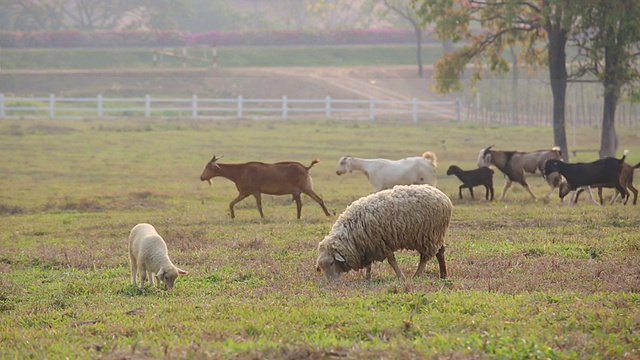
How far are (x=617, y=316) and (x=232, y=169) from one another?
11031 millimetres

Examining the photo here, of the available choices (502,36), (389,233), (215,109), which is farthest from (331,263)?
(215,109)

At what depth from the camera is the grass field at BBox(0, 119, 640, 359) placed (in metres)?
7.90

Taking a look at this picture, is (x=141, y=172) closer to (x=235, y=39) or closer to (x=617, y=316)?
(x=617, y=316)

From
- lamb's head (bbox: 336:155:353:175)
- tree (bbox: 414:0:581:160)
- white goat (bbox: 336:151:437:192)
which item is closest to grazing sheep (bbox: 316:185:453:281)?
white goat (bbox: 336:151:437:192)

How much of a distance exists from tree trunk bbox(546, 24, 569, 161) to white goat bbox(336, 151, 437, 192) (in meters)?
8.24

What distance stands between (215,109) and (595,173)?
1077 inches

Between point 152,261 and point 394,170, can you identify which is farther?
point 394,170

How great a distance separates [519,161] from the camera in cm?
2209

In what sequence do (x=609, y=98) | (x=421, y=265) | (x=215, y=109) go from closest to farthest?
(x=421, y=265) < (x=609, y=98) < (x=215, y=109)

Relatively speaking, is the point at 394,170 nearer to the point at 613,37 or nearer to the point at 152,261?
the point at 613,37

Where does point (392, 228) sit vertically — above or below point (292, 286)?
above

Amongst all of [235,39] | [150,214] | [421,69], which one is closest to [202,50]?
[235,39]

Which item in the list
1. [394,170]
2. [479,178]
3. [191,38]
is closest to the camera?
[394,170]

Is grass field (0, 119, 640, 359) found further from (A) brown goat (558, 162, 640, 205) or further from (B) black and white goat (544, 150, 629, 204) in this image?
(B) black and white goat (544, 150, 629, 204)
